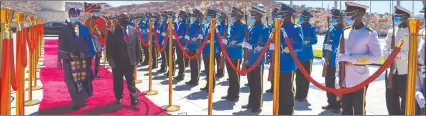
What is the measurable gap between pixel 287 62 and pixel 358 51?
1.15m

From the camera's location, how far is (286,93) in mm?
5902

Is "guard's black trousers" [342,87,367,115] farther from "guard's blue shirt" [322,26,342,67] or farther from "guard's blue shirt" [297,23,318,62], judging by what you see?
"guard's blue shirt" [297,23,318,62]

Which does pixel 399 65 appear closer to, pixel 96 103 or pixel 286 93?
pixel 286 93

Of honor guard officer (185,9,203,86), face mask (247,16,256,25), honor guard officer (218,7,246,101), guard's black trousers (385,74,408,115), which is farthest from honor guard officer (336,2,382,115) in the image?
honor guard officer (185,9,203,86)

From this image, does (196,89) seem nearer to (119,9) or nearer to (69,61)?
(69,61)

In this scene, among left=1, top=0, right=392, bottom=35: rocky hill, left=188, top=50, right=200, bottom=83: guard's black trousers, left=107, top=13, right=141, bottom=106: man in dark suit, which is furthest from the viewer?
left=1, top=0, right=392, bottom=35: rocky hill

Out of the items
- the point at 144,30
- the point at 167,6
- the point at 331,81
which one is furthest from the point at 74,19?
the point at 167,6

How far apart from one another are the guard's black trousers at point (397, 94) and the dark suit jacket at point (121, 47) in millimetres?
3801

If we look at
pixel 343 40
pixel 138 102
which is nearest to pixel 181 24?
pixel 138 102

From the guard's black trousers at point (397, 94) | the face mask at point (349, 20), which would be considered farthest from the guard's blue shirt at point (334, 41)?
the face mask at point (349, 20)

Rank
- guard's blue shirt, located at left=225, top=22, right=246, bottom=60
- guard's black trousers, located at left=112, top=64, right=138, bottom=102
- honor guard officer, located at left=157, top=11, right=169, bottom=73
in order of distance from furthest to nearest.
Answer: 1. honor guard officer, located at left=157, top=11, right=169, bottom=73
2. guard's blue shirt, located at left=225, top=22, right=246, bottom=60
3. guard's black trousers, located at left=112, top=64, right=138, bottom=102

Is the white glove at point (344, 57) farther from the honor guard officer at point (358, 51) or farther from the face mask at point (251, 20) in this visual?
the face mask at point (251, 20)

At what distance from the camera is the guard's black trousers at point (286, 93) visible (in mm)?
5863

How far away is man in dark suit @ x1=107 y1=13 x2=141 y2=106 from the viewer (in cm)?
681
